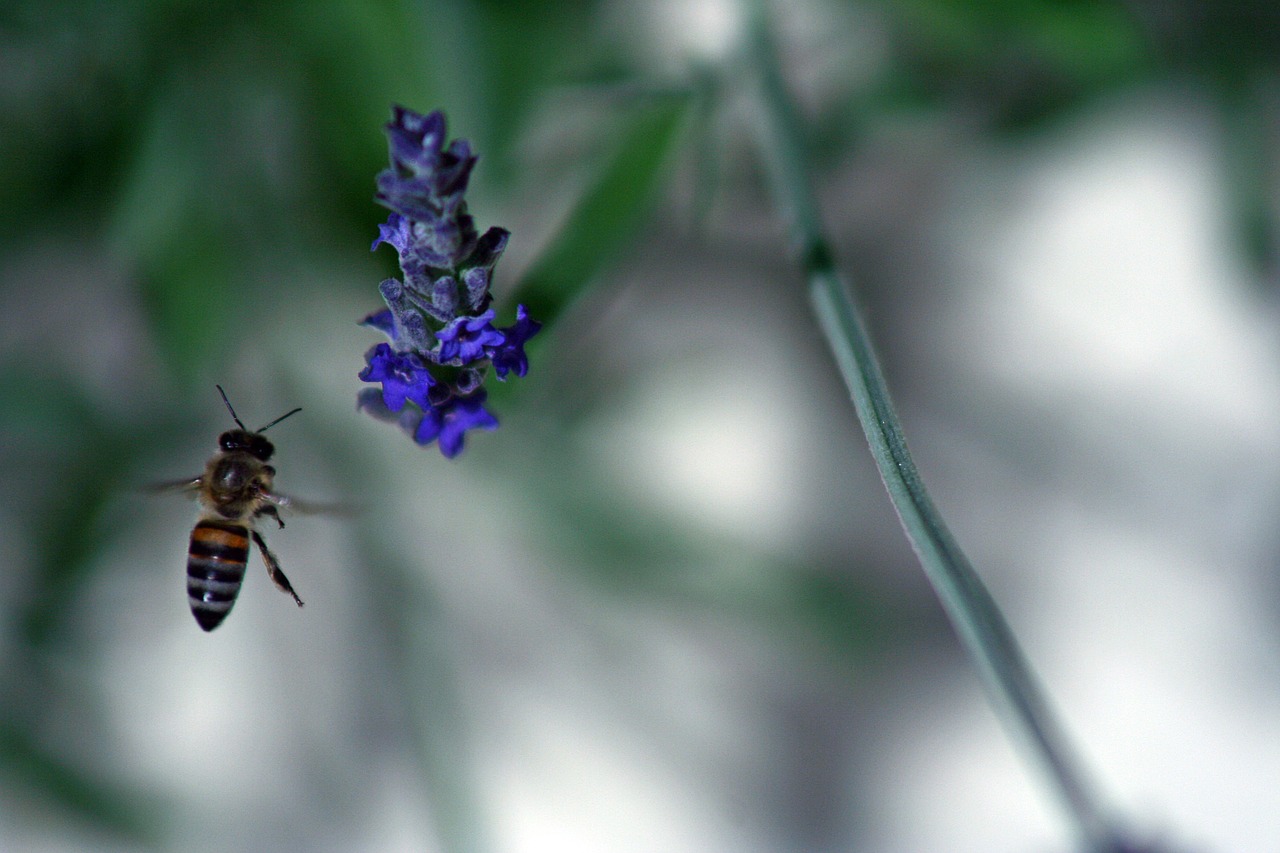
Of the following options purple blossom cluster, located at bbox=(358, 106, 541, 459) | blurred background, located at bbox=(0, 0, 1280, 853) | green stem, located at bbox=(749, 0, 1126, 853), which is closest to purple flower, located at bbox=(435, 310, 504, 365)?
purple blossom cluster, located at bbox=(358, 106, 541, 459)

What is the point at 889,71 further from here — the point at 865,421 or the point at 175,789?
the point at 175,789

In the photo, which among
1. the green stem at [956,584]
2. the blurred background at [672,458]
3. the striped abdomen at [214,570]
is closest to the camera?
the green stem at [956,584]

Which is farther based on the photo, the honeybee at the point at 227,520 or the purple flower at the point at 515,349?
A: the honeybee at the point at 227,520

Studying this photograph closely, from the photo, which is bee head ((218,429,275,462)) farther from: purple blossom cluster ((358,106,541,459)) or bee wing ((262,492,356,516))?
purple blossom cluster ((358,106,541,459))

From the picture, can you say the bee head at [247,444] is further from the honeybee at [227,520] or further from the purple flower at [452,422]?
the purple flower at [452,422]

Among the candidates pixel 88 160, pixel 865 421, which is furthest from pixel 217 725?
pixel 865 421

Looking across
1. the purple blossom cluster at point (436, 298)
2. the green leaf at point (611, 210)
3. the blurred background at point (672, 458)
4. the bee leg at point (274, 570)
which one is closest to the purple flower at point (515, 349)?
the purple blossom cluster at point (436, 298)
